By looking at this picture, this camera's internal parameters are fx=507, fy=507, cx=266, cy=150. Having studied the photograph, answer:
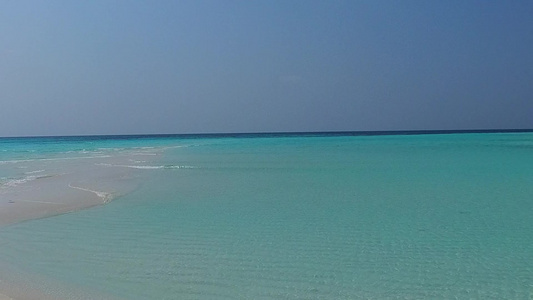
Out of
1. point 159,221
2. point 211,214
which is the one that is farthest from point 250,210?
point 159,221

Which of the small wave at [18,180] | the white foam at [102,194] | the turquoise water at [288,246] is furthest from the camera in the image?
the small wave at [18,180]

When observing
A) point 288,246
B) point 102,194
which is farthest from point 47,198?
point 288,246

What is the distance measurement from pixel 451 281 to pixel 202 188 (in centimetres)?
847

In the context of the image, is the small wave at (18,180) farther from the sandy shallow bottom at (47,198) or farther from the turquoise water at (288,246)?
the turquoise water at (288,246)

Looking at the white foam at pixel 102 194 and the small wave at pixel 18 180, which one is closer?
the white foam at pixel 102 194

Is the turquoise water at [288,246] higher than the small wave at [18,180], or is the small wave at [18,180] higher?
the small wave at [18,180]

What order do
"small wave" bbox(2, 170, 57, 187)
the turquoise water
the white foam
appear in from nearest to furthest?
1. the turquoise water
2. the white foam
3. "small wave" bbox(2, 170, 57, 187)

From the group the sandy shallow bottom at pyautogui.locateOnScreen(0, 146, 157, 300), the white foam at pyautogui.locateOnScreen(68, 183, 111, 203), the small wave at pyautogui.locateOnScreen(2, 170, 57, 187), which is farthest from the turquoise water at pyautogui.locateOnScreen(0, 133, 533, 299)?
the small wave at pyautogui.locateOnScreen(2, 170, 57, 187)

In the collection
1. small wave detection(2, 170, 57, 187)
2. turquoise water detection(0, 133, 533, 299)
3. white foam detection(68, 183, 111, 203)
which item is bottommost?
turquoise water detection(0, 133, 533, 299)

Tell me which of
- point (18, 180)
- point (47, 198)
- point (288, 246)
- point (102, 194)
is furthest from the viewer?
point (18, 180)

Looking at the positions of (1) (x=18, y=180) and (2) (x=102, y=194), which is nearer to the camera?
(2) (x=102, y=194)

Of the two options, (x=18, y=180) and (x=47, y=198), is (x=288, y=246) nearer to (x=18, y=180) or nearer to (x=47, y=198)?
(x=47, y=198)

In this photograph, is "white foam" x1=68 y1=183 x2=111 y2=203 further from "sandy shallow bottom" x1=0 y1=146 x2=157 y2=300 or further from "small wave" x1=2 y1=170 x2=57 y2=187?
"small wave" x1=2 y1=170 x2=57 y2=187

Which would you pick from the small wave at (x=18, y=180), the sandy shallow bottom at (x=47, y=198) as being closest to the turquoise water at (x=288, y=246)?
the sandy shallow bottom at (x=47, y=198)
